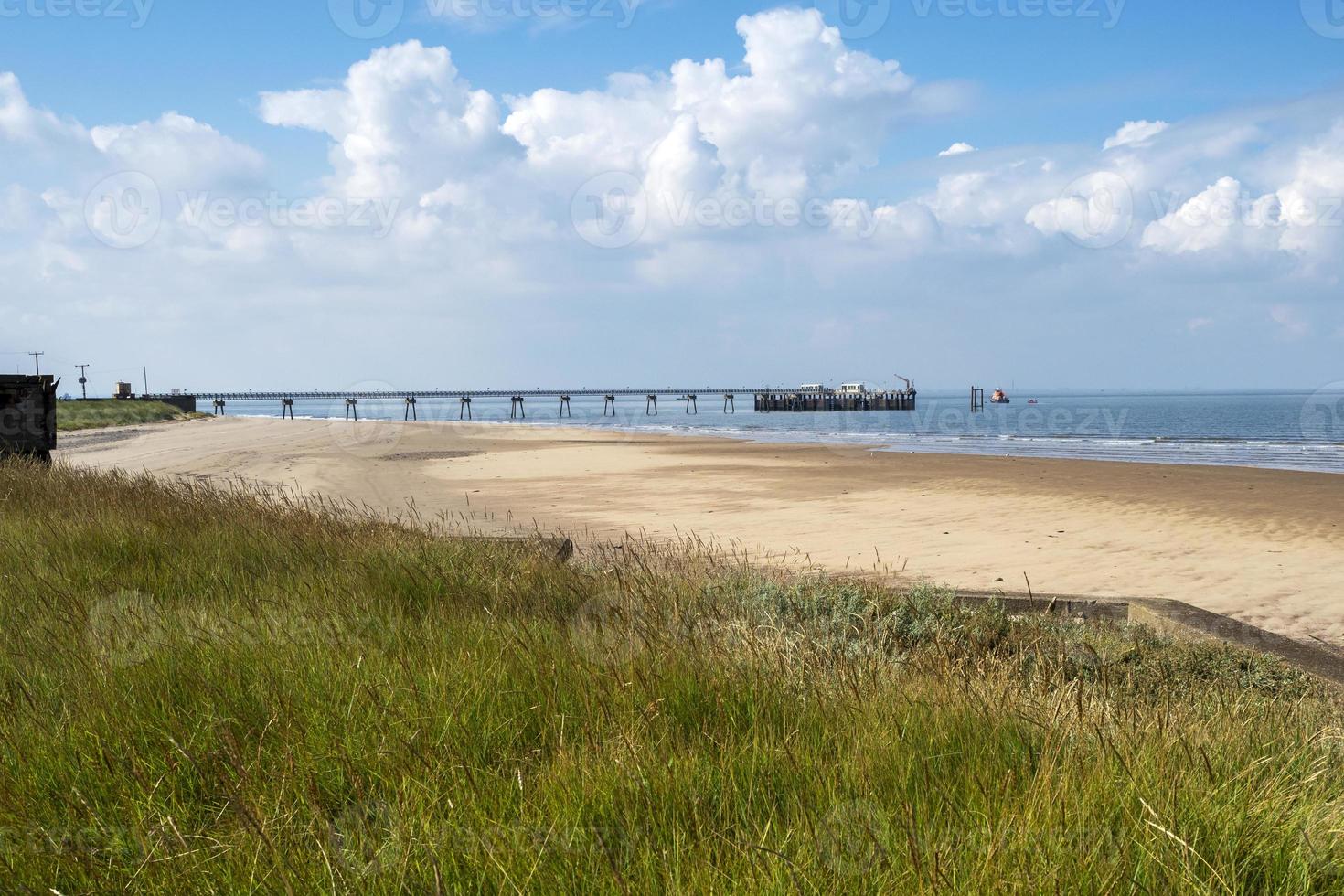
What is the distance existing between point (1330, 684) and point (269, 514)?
756 centimetres

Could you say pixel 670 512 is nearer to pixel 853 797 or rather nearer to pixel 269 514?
pixel 269 514

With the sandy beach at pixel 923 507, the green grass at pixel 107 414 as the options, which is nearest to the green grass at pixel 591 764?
the sandy beach at pixel 923 507

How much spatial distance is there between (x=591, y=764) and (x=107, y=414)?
2921 inches

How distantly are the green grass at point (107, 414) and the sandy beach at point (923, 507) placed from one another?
1063 inches

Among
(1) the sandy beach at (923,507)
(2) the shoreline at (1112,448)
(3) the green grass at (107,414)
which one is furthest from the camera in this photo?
(3) the green grass at (107,414)

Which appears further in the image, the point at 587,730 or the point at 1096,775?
the point at 587,730

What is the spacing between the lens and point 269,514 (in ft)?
25.3

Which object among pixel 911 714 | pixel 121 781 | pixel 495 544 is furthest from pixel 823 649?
pixel 495 544

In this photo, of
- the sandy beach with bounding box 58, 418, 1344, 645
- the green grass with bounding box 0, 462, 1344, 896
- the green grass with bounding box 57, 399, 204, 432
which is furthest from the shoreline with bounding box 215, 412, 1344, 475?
the green grass with bounding box 57, 399, 204, 432

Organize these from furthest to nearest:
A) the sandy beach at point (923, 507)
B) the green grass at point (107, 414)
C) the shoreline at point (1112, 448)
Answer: the green grass at point (107, 414)
the shoreline at point (1112, 448)
the sandy beach at point (923, 507)

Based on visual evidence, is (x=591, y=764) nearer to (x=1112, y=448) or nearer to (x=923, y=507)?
(x=923, y=507)

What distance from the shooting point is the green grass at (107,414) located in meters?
57.1

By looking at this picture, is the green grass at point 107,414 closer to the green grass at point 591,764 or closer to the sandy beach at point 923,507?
the sandy beach at point 923,507

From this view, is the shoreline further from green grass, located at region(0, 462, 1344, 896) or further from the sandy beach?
green grass, located at region(0, 462, 1344, 896)
